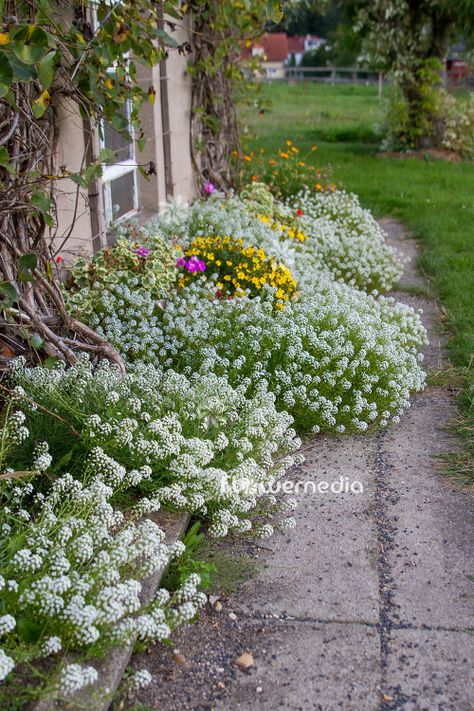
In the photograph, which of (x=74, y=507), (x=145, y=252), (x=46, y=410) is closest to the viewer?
(x=74, y=507)

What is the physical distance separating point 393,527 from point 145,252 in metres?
2.66

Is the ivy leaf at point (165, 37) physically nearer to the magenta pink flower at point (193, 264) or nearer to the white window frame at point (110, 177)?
the white window frame at point (110, 177)

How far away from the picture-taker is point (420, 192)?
36.7 ft

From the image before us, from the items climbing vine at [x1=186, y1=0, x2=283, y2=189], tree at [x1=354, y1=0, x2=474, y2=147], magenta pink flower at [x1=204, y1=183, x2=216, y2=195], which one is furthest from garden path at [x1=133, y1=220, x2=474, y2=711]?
tree at [x1=354, y1=0, x2=474, y2=147]

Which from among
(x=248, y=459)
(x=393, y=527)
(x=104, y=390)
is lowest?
(x=393, y=527)

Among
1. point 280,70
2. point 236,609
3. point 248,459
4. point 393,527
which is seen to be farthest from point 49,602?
point 280,70

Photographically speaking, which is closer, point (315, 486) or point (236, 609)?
point (236, 609)

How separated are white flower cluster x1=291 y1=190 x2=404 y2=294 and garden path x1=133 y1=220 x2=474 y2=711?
8.74 feet

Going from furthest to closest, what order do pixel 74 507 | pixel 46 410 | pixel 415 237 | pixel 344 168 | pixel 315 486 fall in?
pixel 344 168
pixel 415 237
pixel 315 486
pixel 46 410
pixel 74 507

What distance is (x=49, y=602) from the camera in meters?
2.36

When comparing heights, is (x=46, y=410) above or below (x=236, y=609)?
above

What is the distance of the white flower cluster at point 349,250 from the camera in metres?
6.67

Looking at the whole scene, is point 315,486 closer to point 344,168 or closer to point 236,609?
point 236,609

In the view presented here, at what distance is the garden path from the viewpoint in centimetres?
254
